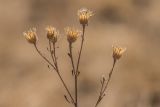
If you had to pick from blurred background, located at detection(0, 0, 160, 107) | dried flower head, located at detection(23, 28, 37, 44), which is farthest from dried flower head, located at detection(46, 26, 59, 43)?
blurred background, located at detection(0, 0, 160, 107)

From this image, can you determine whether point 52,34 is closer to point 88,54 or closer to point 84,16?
point 84,16

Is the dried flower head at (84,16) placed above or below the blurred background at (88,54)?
above

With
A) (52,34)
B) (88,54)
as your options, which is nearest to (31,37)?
(52,34)

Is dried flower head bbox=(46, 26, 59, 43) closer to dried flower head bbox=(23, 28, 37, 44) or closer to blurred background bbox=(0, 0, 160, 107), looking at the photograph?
dried flower head bbox=(23, 28, 37, 44)

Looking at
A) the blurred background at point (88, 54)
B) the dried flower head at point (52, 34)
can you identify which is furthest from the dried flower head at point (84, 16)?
the blurred background at point (88, 54)

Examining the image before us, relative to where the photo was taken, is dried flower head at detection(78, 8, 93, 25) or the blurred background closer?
dried flower head at detection(78, 8, 93, 25)

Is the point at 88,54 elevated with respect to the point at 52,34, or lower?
lower

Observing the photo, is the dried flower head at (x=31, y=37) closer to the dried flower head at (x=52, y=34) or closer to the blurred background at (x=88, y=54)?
the dried flower head at (x=52, y=34)

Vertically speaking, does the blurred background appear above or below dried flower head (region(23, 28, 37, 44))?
below

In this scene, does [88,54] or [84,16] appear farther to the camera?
[88,54]
